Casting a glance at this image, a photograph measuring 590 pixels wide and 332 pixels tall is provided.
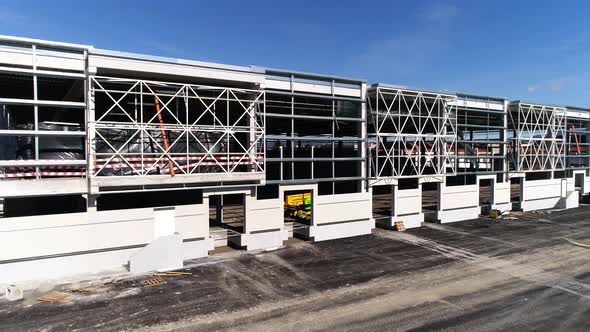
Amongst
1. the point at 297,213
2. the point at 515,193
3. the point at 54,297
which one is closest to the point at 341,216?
the point at 297,213

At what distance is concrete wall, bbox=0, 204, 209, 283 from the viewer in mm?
13398

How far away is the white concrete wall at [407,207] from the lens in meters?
23.6

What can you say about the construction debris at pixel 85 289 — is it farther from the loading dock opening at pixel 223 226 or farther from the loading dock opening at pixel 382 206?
the loading dock opening at pixel 382 206

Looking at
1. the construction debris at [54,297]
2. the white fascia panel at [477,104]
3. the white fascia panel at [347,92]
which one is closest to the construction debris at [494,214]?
the white fascia panel at [477,104]

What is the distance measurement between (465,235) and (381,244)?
589 centimetres

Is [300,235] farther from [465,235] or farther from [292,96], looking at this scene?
[465,235]

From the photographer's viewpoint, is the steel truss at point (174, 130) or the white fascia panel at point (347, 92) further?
the white fascia panel at point (347, 92)

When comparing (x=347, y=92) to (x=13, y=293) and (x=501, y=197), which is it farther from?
(x=13, y=293)

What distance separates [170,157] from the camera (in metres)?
16.4

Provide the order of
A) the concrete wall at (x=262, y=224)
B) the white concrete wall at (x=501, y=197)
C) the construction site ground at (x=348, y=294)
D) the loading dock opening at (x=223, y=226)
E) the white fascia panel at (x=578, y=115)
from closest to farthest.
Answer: the construction site ground at (x=348, y=294) < the concrete wall at (x=262, y=224) < the loading dock opening at (x=223, y=226) < the white concrete wall at (x=501, y=197) < the white fascia panel at (x=578, y=115)

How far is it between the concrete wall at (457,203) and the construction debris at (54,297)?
22.0 metres

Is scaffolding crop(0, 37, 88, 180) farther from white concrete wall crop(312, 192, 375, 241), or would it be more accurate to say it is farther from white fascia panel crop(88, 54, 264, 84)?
white concrete wall crop(312, 192, 375, 241)

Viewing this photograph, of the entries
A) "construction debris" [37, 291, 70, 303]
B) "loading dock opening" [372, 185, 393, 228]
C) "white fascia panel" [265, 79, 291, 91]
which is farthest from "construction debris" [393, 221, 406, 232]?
"construction debris" [37, 291, 70, 303]

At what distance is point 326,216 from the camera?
20.7 meters
